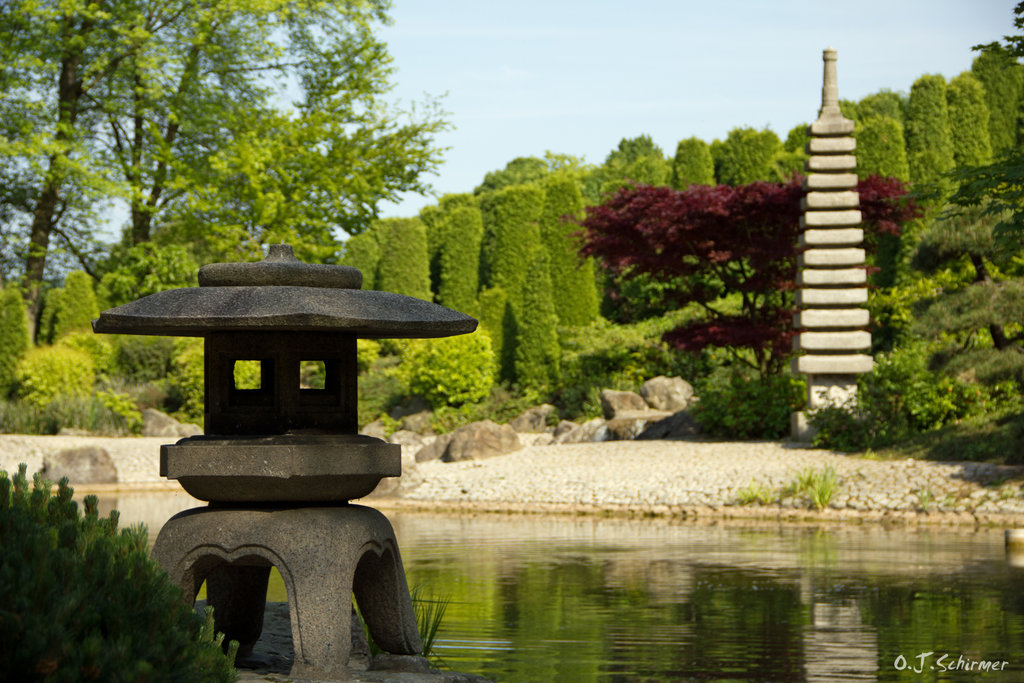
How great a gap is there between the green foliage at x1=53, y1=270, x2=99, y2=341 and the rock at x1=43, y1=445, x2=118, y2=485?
1225 centimetres

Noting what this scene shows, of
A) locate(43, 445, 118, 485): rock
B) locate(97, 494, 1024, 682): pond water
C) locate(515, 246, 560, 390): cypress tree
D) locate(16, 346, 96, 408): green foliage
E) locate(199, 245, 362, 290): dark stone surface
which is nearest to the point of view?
locate(199, 245, 362, 290): dark stone surface

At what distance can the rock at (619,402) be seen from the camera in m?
19.4

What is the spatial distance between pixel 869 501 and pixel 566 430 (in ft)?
24.8

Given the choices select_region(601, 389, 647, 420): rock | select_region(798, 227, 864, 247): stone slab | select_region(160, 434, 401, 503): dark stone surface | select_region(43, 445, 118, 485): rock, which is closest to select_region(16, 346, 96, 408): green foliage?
select_region(43, 445, 118, 485): rock

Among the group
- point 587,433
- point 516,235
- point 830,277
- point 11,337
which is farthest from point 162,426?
point 830,277

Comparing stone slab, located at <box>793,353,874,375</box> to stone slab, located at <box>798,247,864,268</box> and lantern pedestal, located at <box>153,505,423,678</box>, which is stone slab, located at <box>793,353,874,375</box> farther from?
lantern pedestal, located at <box>153,505,423,678</box>

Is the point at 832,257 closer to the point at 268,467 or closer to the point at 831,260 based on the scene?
the point at 831,260

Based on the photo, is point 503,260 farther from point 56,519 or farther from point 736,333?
point 56,519

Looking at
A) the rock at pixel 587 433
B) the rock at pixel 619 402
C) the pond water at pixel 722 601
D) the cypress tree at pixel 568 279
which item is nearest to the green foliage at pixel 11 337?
the cypress tree at pixel 568 279

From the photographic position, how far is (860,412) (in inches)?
618

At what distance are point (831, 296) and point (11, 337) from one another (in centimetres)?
1782

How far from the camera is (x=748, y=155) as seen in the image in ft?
98.9

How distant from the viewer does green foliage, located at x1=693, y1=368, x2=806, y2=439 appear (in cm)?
1691

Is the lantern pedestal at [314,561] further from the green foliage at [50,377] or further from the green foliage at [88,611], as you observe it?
the green foliage at [50,377]
